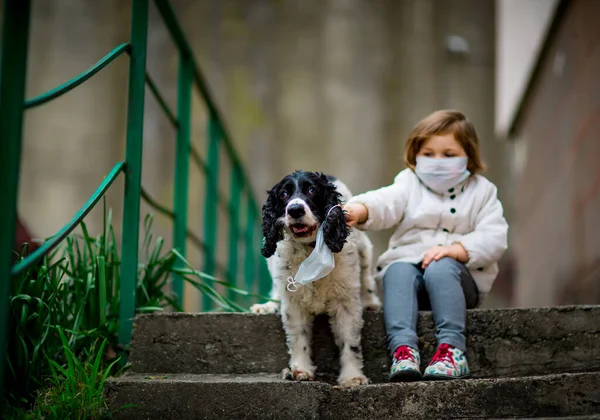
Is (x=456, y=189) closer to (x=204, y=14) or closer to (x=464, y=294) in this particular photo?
(x=464, y=294)

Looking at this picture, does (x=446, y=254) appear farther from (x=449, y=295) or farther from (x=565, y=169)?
(x=565, y=169)

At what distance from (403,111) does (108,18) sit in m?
4.12

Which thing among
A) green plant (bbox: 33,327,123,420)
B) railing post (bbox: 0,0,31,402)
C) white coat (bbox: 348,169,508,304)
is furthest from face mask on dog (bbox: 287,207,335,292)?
railing post (bbox: 0,0,31,402)

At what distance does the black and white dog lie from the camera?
254cm

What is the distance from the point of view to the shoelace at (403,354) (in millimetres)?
2547

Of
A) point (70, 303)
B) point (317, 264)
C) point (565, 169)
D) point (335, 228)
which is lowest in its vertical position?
point (70, 303)

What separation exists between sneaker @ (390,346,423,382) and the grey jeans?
36 millimetres

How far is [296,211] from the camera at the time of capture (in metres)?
2.47

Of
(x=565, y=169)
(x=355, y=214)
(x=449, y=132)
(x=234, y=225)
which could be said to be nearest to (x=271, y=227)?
(x=355, y=214)

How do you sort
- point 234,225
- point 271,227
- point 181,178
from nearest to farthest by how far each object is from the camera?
point 271,227 < point 181,178 < point 234,225

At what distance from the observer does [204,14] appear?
9984mm

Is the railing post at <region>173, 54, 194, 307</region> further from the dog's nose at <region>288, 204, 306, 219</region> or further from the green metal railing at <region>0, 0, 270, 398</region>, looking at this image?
the dog's nose at <region>288, 204, 306, 219</region>

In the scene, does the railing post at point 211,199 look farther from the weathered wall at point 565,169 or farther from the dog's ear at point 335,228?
the weathered wall at point 565,169

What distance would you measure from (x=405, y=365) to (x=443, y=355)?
0.50ft
